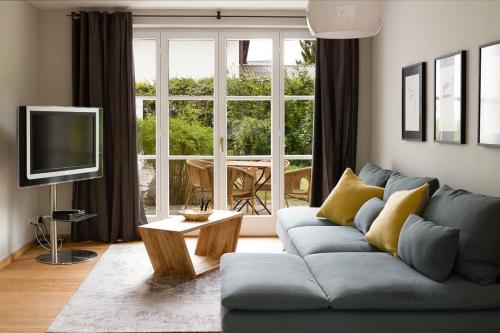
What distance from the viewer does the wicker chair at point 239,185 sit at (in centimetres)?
703

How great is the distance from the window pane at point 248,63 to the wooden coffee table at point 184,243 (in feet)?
5.86

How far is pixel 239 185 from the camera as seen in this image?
7.05 metres

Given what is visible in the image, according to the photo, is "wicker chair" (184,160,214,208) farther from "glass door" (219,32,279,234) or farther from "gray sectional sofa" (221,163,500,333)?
"gray sectional sofa" (221,163,500,333)

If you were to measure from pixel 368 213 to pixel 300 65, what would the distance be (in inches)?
105

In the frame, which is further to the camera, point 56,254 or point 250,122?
point 250,122

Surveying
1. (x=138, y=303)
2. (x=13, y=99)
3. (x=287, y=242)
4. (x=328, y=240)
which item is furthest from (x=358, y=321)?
(x=13, y=99)

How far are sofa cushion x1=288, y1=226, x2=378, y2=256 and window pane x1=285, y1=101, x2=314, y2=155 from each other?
2.04 m

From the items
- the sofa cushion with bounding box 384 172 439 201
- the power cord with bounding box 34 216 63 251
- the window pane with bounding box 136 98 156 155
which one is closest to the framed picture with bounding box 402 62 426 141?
the sofa cushion with bounding box 384 172 439 201

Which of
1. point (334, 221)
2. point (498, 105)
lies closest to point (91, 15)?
point (334, 221)

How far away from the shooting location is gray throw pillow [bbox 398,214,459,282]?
11.2 feet

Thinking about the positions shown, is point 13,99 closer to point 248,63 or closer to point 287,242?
point 248,63

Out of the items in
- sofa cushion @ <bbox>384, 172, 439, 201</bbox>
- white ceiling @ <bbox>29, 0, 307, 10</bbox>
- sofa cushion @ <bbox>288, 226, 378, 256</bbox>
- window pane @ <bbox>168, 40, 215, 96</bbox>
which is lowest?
sofa cushion @ <bbox>288, 226, 378, 256</bbox>

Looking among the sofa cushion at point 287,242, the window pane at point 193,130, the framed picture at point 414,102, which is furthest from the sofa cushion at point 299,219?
the window pane at point 193,130

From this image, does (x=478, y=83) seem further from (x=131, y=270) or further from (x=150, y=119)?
(x=150, y=119)
